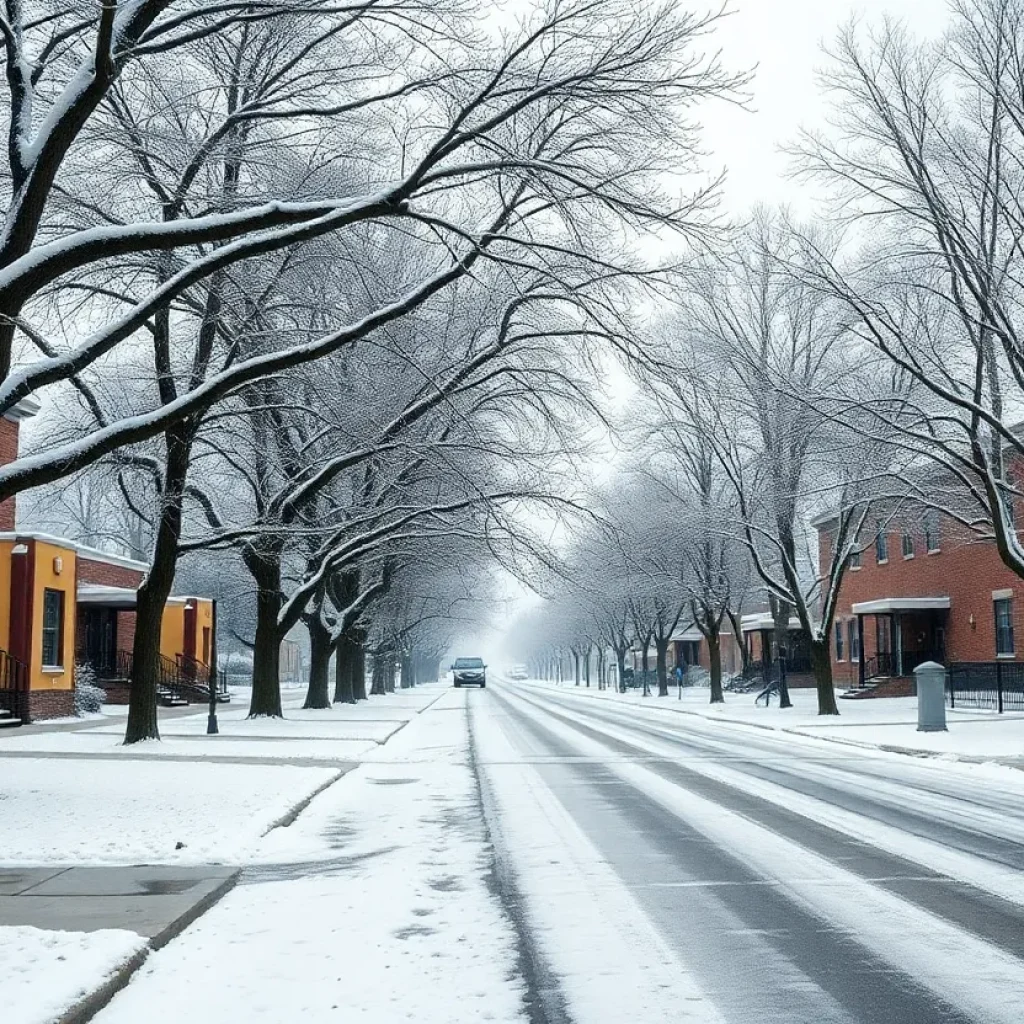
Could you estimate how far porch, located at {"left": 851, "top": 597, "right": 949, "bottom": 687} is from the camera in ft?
149

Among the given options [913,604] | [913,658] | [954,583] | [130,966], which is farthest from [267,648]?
[913,658]

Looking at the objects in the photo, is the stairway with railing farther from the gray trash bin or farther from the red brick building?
the red brick building

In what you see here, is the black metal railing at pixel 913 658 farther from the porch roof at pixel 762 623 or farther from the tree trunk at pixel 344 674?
the tree trunk at pixel 344 674

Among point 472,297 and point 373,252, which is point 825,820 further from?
point 472,297

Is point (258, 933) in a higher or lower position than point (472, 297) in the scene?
lower

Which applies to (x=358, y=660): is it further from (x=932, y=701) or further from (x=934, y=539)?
(x=932, y=701)

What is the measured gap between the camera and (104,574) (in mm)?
43375

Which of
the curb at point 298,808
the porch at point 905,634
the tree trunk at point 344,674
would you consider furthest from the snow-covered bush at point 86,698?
the porch at point 905,634

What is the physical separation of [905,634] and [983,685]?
8785 mm

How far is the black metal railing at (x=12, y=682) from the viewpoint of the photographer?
92.0ft

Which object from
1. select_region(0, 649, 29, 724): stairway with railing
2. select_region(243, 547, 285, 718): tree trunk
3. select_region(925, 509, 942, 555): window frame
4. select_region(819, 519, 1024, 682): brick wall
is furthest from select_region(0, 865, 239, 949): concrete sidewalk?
select_region(925, 509, 942, 555): window frame

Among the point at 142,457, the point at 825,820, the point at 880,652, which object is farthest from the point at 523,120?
the point at 880,652

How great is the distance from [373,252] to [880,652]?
33.4 m

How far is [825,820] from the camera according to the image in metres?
12.5
